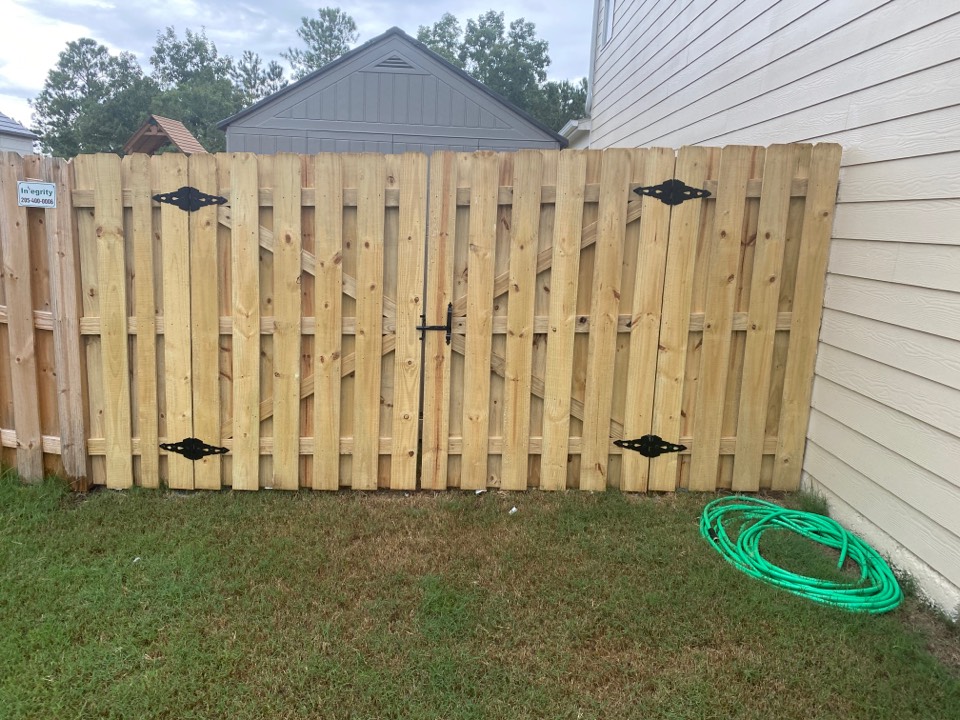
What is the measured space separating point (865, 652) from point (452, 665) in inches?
62.0

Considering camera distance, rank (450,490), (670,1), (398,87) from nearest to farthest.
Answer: (450,490)
(670,1)
(398,87)

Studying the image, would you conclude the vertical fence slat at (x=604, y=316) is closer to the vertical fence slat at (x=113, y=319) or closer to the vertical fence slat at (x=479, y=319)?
the vertical fence slat at (x=479, y=319)

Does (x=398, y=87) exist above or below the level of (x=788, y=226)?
above

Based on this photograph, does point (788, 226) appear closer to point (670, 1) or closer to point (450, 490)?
point (450, 490)

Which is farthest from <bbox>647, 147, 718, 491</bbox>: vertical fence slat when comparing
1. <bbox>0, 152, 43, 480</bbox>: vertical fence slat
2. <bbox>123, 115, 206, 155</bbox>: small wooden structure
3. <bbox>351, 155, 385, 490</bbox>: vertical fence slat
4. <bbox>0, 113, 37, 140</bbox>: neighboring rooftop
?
<bbox>0, 113, 37, 140</bbox>: neighboring rooftop

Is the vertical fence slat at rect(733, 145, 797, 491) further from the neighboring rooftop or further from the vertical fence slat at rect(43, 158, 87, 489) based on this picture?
the neighboring rooftop

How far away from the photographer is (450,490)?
4074 millimetres

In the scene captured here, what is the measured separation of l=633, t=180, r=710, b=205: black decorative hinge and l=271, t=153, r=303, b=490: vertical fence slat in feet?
6.24

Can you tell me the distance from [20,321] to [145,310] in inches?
28.2

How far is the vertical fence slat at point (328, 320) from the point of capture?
12.2ft

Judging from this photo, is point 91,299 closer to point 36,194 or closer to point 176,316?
point 176,316

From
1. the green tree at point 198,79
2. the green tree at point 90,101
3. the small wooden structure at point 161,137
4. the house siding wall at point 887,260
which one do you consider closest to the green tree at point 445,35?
the green tree at point 198,79

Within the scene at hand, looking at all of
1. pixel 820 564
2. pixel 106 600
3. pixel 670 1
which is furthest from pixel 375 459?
pixel 670 1

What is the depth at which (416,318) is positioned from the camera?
3.88 m
